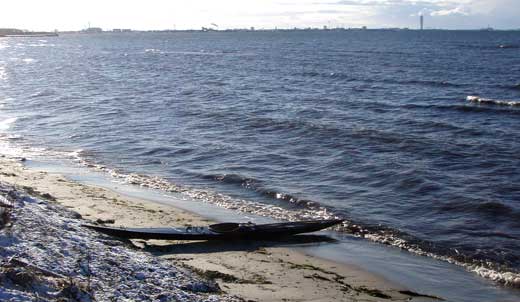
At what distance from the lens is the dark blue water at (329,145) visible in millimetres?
14320

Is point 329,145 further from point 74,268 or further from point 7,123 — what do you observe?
point 7,123

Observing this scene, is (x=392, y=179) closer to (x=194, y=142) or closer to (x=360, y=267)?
(x=360, y=267)

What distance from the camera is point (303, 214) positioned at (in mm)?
14602

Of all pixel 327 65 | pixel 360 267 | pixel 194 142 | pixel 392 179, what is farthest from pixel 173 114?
pixel 327 65

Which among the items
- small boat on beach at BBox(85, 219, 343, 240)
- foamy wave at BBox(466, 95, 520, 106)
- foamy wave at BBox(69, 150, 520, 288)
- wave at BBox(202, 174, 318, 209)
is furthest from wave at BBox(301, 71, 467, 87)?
small boat on beach at BBox(85, 219, 343, 240)

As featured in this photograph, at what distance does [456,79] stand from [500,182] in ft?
108

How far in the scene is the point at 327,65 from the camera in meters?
64.5

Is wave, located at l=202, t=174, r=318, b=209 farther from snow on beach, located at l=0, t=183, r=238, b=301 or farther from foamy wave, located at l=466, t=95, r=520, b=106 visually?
foamy wave, located at l=466, t=95, r=520, b=106

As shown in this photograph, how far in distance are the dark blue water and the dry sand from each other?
2287 millimetres

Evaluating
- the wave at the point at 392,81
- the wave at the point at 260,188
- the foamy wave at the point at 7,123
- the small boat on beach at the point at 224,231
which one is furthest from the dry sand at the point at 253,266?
the wave at the point at 392,81

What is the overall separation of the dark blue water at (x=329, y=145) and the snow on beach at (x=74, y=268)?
6130 millimetres

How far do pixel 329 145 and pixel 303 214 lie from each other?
8.12m

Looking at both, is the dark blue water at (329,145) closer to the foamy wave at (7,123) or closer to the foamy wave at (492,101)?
the foamy wave at (492,101)

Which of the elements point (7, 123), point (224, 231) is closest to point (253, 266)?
point (224, 231)
